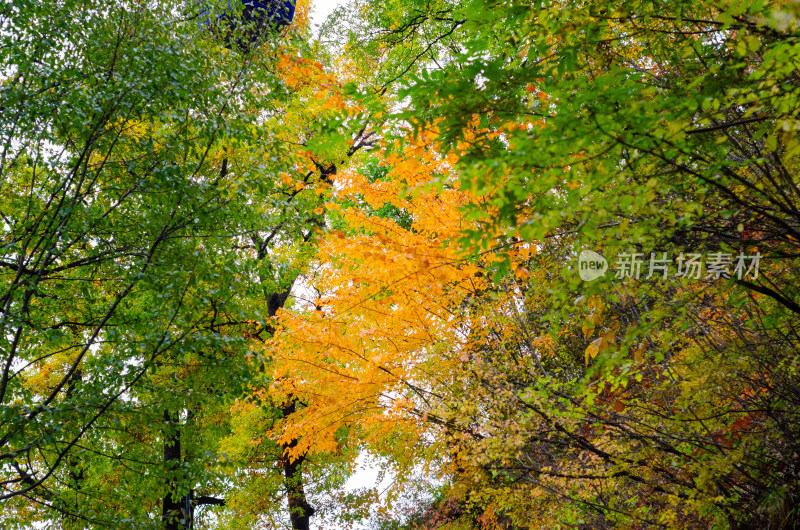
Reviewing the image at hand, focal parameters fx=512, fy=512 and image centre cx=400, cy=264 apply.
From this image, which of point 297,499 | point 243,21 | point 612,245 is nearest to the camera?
point 612,245

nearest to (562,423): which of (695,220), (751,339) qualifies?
(751,339)

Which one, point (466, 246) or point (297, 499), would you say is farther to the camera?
point (297, 499)

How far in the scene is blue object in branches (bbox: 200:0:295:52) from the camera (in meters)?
5.94

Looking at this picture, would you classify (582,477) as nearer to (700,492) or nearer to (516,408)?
(516,408)

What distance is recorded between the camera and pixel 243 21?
6516 mm

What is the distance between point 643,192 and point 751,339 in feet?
8.64

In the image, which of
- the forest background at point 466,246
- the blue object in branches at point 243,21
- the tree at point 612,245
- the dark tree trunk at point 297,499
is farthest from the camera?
the dark tree trunk at point 297,499

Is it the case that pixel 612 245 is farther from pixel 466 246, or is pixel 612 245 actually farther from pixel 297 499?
pixel 297 499

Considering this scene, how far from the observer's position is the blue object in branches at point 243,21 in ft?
19.5

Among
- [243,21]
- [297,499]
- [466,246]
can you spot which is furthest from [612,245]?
[297,499]

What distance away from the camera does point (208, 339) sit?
189 inches

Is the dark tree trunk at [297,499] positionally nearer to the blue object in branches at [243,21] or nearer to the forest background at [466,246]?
the forest background at [466,246]

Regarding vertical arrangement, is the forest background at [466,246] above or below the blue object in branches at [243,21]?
below

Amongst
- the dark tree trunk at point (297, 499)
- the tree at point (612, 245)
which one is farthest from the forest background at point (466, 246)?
the dark tree trunk at point (297, 499)
